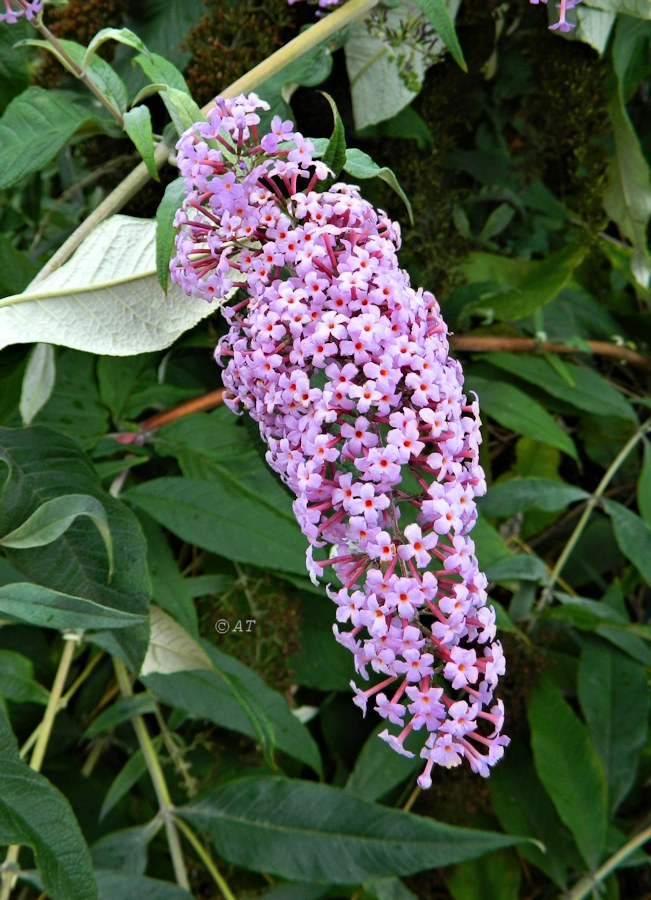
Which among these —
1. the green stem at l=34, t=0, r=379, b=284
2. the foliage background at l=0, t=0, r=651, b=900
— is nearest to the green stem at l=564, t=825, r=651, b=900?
the foliage background at l=0, t=0, r=651, b=900

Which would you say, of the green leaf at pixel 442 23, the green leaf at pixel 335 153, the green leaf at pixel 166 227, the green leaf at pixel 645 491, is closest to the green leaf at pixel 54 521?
the green leaf at pixel 166 227

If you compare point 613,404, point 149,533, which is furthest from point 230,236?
point 613,404

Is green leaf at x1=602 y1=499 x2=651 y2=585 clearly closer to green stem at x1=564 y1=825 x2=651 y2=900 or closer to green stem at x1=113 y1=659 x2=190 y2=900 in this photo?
green stem at x1=564 y1=825 x2=651 y2=900

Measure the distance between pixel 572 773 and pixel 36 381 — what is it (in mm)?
583

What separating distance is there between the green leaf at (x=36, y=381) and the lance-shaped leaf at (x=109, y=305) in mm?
121

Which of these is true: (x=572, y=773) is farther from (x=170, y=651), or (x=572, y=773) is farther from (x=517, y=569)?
(x=170, y=651)

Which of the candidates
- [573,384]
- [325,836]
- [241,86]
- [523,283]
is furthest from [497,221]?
[325,836]

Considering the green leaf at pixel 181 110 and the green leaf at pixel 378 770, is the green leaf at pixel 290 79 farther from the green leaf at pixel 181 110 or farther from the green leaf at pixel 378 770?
the green leaf at pixel 378 770

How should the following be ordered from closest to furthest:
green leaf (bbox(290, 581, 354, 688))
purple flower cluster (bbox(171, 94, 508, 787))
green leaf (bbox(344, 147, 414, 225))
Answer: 1. purple flower cluster (bbox(171, 94, 508, 787))
2. green leaf (bbox(344, 147, 414, 225))
3. green leaf (bbox(290, 581, 354, 688))

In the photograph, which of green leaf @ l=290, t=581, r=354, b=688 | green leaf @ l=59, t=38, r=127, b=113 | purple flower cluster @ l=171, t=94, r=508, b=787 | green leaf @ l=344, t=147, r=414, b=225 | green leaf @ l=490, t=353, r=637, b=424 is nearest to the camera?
purple flower cluster @ l=171, t=94, r=508, b=787

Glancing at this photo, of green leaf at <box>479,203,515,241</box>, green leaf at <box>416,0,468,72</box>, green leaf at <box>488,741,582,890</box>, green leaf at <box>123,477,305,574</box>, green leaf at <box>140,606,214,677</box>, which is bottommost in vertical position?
green leaf at <box>488,741,582,890</box>

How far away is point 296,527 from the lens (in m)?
0.82

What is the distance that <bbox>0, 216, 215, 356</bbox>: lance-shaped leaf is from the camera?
24.4 inches

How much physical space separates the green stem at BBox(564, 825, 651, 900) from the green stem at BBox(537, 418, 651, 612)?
0.76 feet
